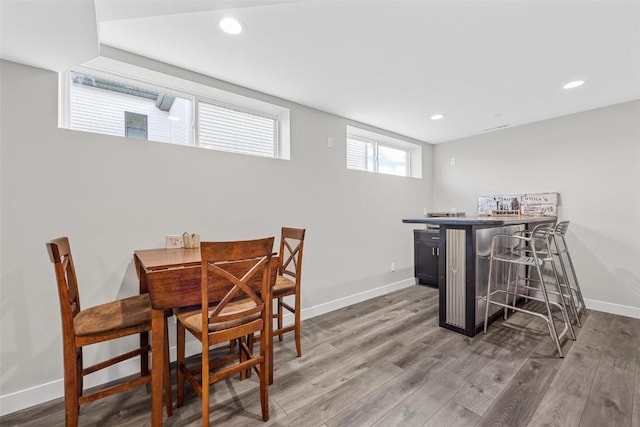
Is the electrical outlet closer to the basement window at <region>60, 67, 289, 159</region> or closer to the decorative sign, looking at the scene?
the basement window at <region>60, 67, 289, 159</region>

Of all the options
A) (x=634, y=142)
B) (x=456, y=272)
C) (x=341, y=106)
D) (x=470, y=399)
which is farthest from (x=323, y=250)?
(x=634, y=142)

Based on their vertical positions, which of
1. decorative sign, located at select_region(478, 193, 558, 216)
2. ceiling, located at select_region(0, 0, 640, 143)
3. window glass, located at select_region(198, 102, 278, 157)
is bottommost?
decorative sign, located at select_region(478, 193, 558, 216)

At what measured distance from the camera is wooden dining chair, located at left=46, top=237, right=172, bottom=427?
50.3 inches

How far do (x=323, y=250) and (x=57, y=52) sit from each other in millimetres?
2571

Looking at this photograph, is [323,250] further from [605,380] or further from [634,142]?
[634,142]

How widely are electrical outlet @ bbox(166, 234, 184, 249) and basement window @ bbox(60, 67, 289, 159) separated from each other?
0.80 m

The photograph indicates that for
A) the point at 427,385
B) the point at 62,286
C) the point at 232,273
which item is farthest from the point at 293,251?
the point at 62,286

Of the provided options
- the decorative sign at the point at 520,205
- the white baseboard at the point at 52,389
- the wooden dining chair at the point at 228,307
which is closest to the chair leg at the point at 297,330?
the wooden dining chair at the point at 228,307

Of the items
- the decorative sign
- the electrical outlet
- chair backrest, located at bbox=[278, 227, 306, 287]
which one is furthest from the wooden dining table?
the decorative sign

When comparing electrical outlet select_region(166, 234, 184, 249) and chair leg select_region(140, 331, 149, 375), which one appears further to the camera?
electrical outlet select_region(166, 234, 184, 249)

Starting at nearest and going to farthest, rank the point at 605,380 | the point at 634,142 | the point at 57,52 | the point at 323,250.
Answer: the point at 57,52 < the point at 605,380 < the point at 634,142 < the point at 323,250

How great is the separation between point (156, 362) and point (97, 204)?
3.85 ft

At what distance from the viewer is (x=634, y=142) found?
288cm

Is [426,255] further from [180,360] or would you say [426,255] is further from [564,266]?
[180,360]
